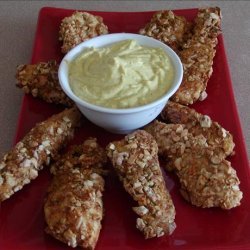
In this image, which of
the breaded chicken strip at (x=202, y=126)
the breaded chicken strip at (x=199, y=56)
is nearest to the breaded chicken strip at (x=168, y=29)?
the breaded chicken strip at (x=199, y=56)

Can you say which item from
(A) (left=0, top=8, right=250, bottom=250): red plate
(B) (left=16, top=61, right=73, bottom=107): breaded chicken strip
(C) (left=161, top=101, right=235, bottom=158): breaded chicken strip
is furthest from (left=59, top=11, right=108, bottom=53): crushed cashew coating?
(C) (left=161, top=101, right=235, bottom=158): breaded chicken strip

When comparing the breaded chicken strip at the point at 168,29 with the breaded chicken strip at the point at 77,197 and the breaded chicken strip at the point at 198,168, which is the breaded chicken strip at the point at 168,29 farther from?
the breaded chicken strip at the point at 77,197

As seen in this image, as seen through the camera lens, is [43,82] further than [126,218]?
Yes

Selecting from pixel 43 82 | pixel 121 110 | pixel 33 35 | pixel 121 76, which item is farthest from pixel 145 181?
pixel 33 35

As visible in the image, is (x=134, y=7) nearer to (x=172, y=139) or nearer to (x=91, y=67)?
(x=91, y=67)

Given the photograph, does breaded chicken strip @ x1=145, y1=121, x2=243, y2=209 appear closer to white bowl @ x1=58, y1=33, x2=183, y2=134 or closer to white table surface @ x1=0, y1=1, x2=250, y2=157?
white bowl @ x1=58, y1=33, x2=183, y2=134

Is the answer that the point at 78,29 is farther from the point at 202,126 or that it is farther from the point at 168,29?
the point at 202,126

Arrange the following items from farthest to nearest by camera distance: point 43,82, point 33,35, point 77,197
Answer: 1. point 33,35
2. point 43,82
3. point 77,197
